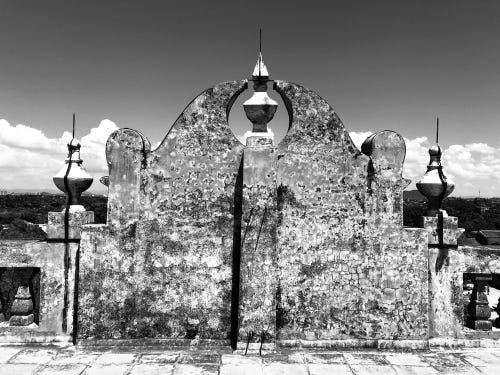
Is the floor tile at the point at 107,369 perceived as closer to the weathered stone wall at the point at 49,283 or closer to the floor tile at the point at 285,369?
the weathered stone wall at the point at 49,283

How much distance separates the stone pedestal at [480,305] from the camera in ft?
17.1

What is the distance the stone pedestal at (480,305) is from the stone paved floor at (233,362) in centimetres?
38

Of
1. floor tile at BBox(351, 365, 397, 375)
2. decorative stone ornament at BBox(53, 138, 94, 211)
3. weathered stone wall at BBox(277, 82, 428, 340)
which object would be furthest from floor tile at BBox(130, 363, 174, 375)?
decorative stone ornament at BBox(53, 138, 94, 211)

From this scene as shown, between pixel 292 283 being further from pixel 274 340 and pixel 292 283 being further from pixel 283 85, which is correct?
pixel 283 85

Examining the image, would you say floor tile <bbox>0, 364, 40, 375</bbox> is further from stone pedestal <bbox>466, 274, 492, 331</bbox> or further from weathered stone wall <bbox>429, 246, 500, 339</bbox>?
stone pedestal <bbox>466, 274, 492, 331</bbox>

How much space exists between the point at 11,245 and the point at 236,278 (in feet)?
9.50

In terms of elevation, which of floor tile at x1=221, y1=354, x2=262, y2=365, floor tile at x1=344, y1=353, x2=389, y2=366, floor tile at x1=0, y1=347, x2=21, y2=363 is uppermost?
floor tile at x1=344, y1=353, x2=389, y2=366

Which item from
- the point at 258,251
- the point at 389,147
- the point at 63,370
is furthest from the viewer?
the point at 389,147

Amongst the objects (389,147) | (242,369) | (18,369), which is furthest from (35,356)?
(389,147)

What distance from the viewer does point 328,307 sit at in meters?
4.98

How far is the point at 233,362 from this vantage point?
4480 mm

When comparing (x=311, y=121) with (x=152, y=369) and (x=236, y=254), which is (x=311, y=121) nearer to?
(x=236, y=254)

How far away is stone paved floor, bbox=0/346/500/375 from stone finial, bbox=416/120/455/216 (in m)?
1.86

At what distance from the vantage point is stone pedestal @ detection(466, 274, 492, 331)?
17.1 ft
